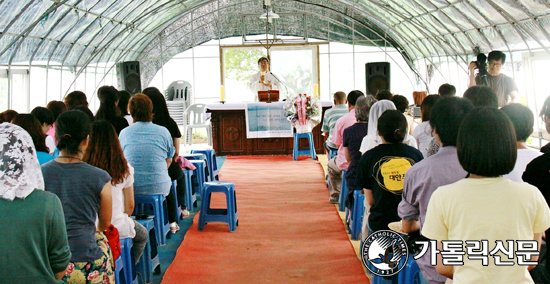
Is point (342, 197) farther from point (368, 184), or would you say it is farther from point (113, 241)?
point (113, 241)

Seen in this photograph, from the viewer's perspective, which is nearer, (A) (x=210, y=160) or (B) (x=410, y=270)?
(B) (x=410, y=270)

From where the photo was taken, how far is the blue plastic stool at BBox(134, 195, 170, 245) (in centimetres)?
442

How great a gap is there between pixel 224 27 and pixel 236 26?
36cm

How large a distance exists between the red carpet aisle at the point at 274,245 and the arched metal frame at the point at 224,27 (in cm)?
461

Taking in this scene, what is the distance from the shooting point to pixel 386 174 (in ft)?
10.3

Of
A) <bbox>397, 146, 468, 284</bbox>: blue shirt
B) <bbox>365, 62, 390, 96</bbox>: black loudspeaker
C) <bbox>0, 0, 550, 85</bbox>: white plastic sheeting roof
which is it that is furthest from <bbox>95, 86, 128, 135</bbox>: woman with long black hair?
<bbox>365, 62, 390, 96</bbox>: black loudspeaker

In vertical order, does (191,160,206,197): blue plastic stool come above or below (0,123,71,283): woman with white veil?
below

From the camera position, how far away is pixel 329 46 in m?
15.5

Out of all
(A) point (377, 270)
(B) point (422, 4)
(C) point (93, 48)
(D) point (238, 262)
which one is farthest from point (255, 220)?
(C) point (93, 48)

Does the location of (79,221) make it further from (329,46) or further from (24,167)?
(329,46)

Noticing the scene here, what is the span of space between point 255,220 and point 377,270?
239cm

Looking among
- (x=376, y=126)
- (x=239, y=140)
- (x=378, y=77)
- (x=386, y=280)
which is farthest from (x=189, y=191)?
(x=378, y=77)

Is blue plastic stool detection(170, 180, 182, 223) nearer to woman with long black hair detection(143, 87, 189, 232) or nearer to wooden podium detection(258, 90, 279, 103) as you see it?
woman with long black hair detection(143, 87, 189, 232)

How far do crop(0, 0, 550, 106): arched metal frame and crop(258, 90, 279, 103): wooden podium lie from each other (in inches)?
150
